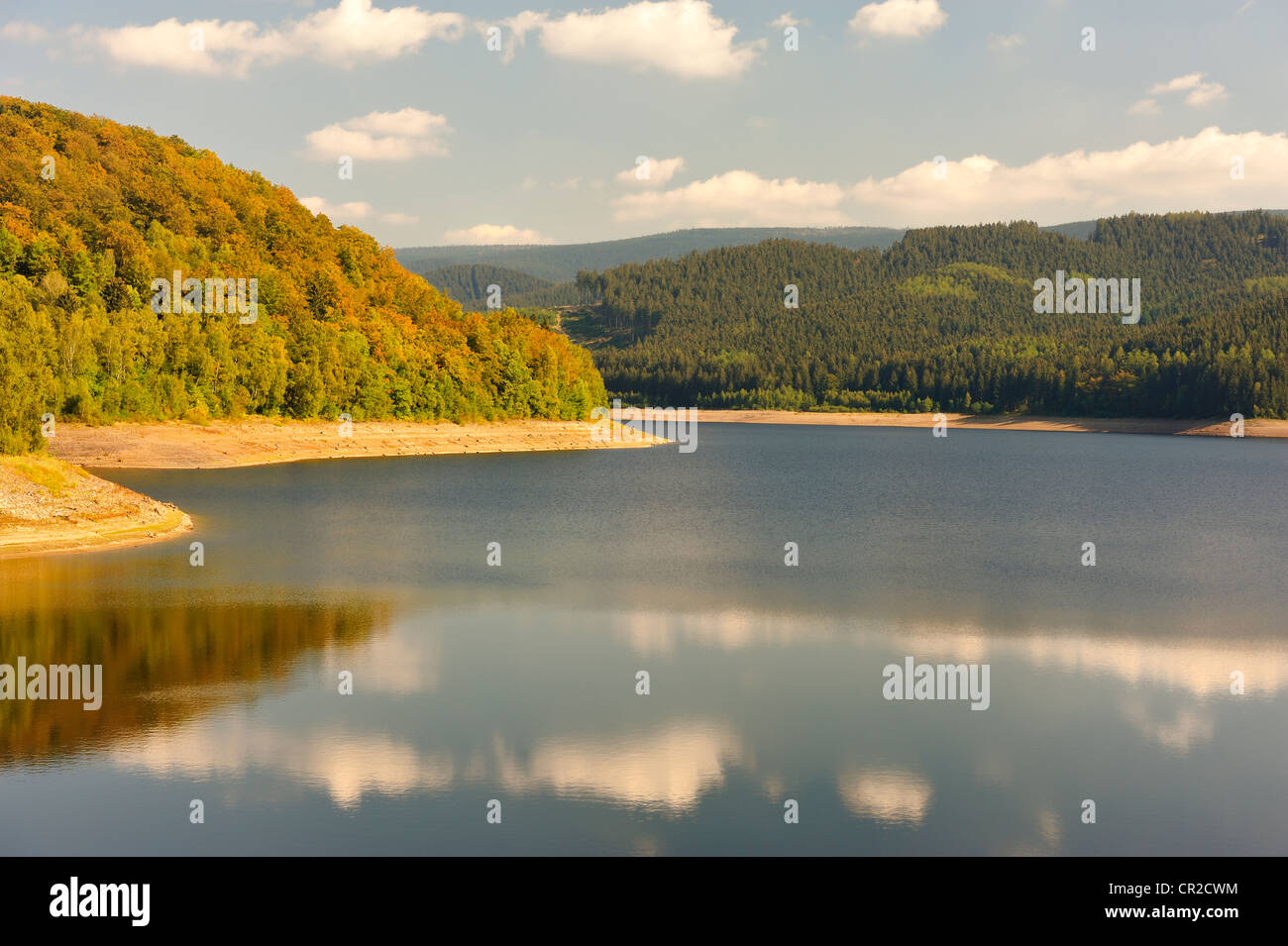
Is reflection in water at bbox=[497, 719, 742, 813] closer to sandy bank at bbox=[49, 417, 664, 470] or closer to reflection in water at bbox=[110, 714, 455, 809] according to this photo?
reflection in water at bbox=[110, 714, 455, 809]

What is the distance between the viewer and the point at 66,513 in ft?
104

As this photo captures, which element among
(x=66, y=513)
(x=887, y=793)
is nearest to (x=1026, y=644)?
(x=887, y=793)

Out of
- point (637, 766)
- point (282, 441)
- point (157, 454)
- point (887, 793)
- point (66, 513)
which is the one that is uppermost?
point (282, 441)

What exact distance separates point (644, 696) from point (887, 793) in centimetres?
499

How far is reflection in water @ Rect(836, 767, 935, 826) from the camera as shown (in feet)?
41.8

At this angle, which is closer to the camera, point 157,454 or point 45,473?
point 45,473

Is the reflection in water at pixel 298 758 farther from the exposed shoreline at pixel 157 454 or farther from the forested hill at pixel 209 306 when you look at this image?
the forested hill at pixel 209 306

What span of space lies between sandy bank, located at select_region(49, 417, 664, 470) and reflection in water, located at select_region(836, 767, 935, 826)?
172 ft

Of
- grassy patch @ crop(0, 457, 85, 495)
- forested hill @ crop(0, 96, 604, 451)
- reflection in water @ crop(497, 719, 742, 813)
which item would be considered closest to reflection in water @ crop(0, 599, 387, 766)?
reflection in water @ crop(497, 719, 742, 813)

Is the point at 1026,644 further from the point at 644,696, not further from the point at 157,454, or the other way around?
the point at 157,454

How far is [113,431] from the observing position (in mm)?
60531

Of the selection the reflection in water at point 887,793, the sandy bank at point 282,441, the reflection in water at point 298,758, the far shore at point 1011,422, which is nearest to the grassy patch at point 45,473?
the reflection in water at point 298,758
